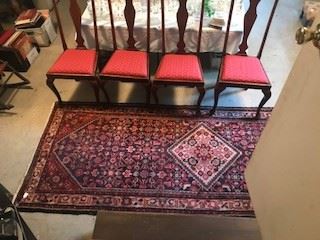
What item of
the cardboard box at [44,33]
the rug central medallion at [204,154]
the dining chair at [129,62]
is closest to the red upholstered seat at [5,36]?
the cardboard box at [44,33]

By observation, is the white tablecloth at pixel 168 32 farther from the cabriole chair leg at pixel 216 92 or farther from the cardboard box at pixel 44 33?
the cardboard box at pixel 44 33

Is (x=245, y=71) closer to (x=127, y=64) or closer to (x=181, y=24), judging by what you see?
(x=181, y=24)

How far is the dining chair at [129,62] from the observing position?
1.98 meters

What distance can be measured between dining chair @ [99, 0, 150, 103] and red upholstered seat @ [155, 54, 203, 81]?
0.38 feet

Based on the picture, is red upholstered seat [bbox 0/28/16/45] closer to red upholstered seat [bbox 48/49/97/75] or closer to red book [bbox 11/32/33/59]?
red book [bbox 11/32/33/59]

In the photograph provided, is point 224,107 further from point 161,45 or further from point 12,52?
point 12,52

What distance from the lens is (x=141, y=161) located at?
1902mm

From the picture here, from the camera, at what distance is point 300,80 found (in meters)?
0.91

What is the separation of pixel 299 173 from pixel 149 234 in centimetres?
74

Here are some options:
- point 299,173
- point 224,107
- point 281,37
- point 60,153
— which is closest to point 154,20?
point 224,107

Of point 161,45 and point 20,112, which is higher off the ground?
point 161,45

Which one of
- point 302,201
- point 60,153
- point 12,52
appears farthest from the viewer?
point 12,52

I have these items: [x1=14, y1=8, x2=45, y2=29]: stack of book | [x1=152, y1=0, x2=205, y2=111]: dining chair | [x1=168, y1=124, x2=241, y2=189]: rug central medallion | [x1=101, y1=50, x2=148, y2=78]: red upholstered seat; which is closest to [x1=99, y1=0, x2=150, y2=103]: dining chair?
[x1=101, y1=50, x2=148, y2=78]: red upholstered seat

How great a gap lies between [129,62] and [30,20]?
1296 millimetres
